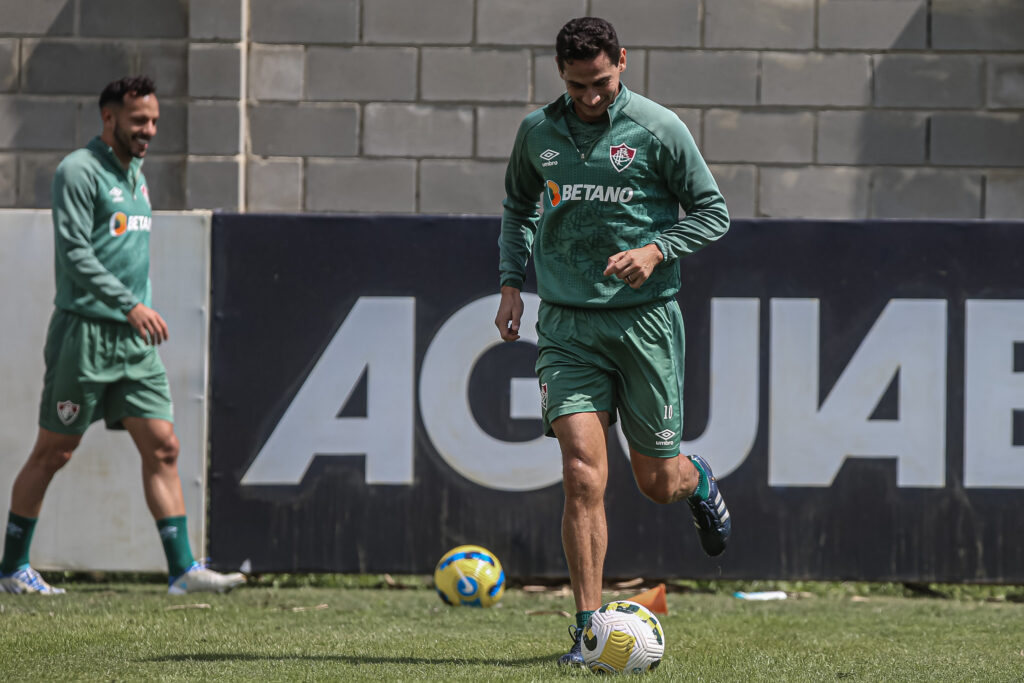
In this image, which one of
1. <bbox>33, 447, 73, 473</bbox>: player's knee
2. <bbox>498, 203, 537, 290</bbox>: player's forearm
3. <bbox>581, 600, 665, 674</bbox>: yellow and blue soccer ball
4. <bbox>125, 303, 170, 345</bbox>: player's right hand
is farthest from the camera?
<bbox>33, 447, 73, 473</bbox>: player's knee

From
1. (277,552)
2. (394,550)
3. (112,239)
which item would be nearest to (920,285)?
(394,550)

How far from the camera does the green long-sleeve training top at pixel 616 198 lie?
4.33m

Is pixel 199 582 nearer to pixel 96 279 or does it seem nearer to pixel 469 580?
pixel 469 580

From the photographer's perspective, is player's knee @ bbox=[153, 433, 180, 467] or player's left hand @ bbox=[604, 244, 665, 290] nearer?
player's left hand @ bbox=[604, 244, 665, 290]

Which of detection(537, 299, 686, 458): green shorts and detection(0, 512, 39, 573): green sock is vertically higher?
detection(537, 299, 686, 458): green shorts

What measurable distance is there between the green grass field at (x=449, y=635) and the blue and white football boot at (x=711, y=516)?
0.39m

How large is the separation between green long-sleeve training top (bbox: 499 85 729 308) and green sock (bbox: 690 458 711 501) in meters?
0.85

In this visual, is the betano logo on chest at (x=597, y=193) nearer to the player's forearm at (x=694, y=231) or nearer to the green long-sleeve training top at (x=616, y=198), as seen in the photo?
the green long-sleeve training top at (x=616, y=198)

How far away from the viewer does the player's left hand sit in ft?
13.3

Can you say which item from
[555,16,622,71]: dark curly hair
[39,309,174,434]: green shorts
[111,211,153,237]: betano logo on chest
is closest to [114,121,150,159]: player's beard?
[111,211,153,237]: betano logo on chest

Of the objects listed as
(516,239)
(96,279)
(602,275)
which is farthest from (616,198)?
(96,279)

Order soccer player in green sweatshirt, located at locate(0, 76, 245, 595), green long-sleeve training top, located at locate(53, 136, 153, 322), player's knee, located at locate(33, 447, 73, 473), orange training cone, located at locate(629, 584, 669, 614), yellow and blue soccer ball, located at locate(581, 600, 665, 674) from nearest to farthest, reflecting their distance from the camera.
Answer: yellow and blue soccer ball, located at locate(581, 600, 665, 674), orange training cone, located at locate(629, 584, 669, 614), green long-sleeve training top, located at locate(53, 136, 153, 322), soccer player in green sweatshirt, located at locate(0, 76, 245, 595), player's knee, located at locate(33, 447, 73, 473)

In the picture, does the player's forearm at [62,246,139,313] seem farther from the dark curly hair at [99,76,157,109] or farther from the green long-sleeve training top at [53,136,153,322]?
the dark curly hair at [99,76,157,109]

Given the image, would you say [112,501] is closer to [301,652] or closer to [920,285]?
[301,652]
